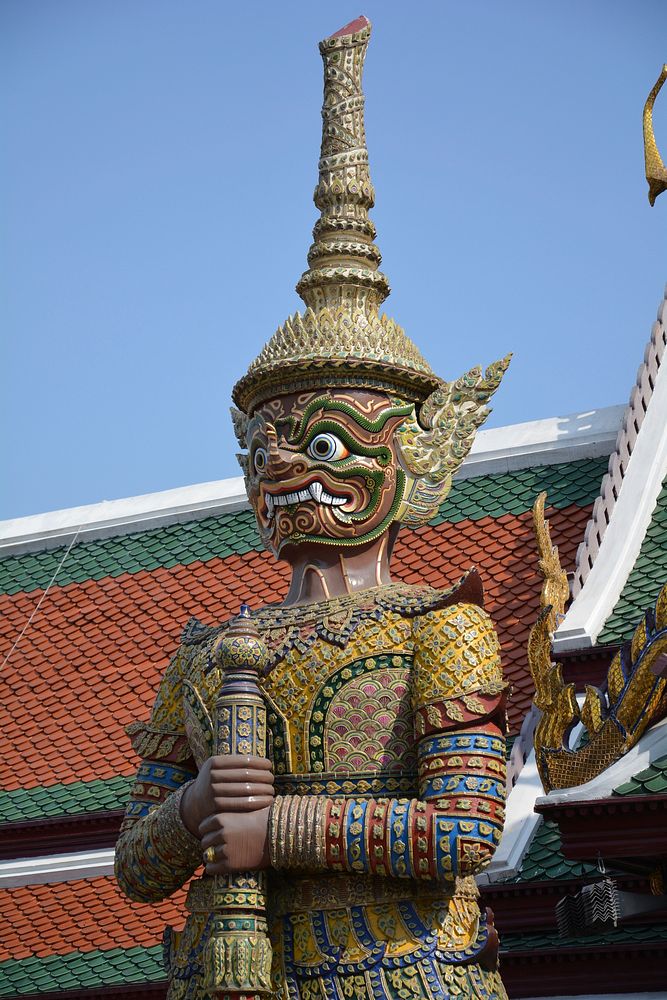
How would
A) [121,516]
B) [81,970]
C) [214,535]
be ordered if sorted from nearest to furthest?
1. [81,970]
2. [214,535]
3. [121,516]

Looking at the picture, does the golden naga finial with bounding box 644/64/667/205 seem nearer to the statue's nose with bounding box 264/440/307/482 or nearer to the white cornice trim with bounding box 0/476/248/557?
the white cornice trim with bounding box 0/476/248/557

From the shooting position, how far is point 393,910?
5.20 meters

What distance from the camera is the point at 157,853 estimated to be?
18.0 feet

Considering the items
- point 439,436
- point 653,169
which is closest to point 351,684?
point 439,436

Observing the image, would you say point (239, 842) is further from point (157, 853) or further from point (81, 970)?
point (81, 970)

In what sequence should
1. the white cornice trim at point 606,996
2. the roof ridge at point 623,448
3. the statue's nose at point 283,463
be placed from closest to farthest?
the statue's nose at point 283,463 → the white cornice trim at point 606,996 → the roof ridge at point 623,448

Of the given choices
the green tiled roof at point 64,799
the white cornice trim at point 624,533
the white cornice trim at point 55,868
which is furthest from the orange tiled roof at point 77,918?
the white cornice trim at point 624,533

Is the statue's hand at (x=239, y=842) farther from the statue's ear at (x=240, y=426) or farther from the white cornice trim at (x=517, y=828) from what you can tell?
the white cornice trim at (x=517, y=828)

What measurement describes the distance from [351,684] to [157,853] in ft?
2.80

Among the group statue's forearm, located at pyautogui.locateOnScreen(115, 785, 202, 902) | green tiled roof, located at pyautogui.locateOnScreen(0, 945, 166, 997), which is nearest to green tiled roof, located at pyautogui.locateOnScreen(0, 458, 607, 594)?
green tiled roof, located at pyautogui.locateOnScreen(0, 945, 166, 997)

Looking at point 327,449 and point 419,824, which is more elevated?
point 327,449

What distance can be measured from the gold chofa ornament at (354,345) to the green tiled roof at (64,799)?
444cm

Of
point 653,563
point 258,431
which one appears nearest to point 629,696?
point 258,431

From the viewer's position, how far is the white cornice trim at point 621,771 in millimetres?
6770
